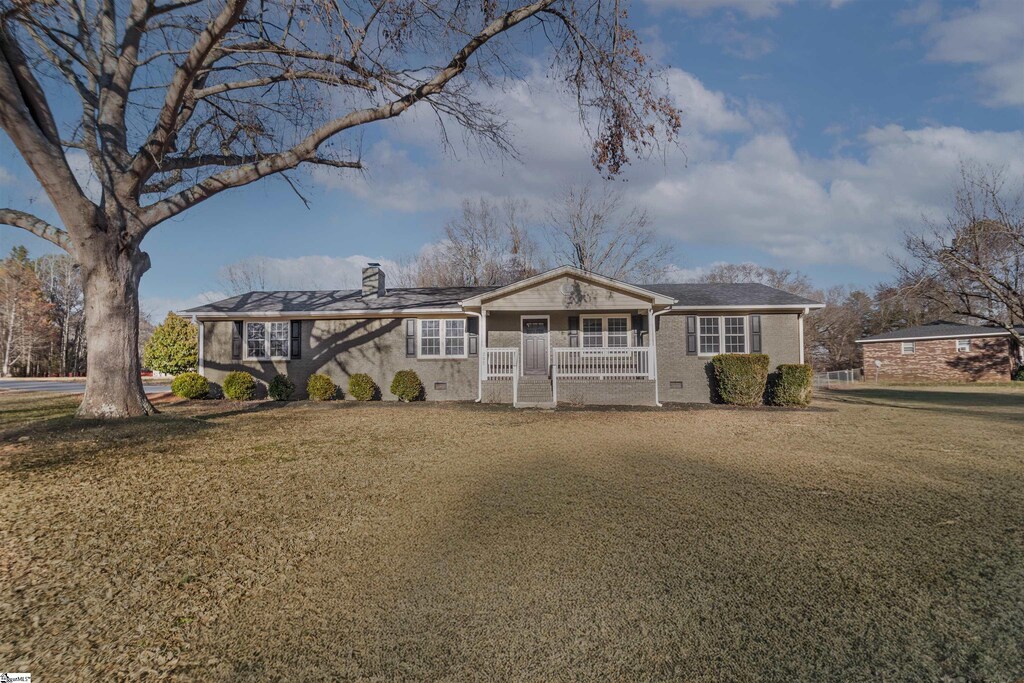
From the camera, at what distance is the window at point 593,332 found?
50.9 feet

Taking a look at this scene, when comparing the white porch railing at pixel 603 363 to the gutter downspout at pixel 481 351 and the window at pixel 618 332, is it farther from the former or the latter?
the gutter downspout at pixel 481 351

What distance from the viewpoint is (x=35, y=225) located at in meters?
8.29

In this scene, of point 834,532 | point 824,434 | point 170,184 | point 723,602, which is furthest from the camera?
point 170,184

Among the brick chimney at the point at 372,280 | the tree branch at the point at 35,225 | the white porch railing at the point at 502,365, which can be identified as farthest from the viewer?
the brick chimney at the point at 372,280

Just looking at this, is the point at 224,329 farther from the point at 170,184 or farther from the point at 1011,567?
the point at 1011,567

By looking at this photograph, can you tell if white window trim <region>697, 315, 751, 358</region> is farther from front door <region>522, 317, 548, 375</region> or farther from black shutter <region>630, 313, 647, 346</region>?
front door <region>522, 317, 548, 375</region>

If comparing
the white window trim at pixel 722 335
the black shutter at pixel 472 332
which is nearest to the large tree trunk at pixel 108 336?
the black shutter at pixel 472 332

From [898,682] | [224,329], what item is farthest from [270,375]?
[898,682]

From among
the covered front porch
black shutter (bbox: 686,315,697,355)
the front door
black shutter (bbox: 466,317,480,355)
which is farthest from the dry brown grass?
black shutter (bbox: 466,317,480,355)

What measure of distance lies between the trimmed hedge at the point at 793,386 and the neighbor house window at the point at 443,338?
32.1 ft

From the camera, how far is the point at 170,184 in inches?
420

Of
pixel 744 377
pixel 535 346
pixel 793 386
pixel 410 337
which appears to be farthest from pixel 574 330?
pixel 793 386

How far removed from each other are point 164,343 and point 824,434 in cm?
2999

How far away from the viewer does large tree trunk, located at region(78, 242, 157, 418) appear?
7895 millimetres
